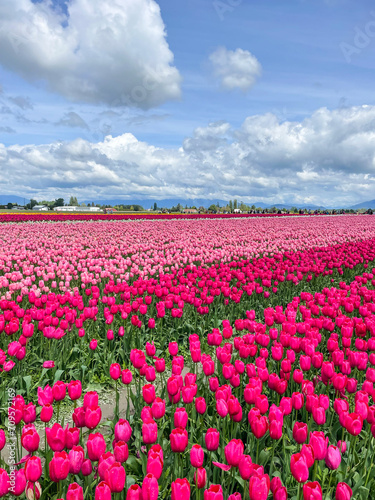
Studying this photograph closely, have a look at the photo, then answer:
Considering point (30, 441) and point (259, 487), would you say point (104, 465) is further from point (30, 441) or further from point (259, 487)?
point (259, 487)

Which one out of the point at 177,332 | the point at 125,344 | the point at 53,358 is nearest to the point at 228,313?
the point at 177,332

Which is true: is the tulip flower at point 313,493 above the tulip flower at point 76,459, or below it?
above

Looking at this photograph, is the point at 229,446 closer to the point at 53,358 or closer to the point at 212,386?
the point at 212,386

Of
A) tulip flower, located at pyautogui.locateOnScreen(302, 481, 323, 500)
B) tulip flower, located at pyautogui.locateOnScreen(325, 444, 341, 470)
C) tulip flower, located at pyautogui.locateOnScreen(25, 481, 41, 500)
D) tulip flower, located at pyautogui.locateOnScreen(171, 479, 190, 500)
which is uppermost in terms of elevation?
tulip flower, located at pyautogui.locateOnScreen(171, 479, 190, 500)

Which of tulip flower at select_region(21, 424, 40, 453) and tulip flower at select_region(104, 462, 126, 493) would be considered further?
tulip flower at select_region(21, 424, 40, 453)

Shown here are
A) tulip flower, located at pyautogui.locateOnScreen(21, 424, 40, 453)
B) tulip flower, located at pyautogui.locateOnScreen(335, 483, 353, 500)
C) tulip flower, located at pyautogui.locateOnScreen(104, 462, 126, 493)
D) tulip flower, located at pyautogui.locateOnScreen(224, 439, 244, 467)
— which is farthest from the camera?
tulip flower, located at pyautogui.locateOnScreen(21, 424, 40, 453)

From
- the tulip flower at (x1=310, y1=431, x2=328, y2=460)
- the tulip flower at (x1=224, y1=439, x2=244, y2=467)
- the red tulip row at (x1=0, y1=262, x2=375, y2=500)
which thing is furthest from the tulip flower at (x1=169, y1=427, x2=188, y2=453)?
the tulip flower at (x1=310, y1=431, x2=328, y2=460)

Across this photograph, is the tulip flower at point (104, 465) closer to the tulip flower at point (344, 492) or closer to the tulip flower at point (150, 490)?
the tulip flower at point (150, 490)

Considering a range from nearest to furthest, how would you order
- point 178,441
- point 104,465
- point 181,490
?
point 181,490
point 104,465
point 178,441

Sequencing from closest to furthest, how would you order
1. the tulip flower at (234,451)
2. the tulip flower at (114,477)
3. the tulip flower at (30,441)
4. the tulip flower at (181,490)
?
1. the tulip flower at (181,490)
2. the tulip flower at (114,477)
3. the tulip flower at (234,451)
4. the tulip flower at (30,441)

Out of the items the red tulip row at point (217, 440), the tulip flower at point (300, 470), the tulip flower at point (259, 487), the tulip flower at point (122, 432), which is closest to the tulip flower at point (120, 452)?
the red tulip row at point (217, 440)

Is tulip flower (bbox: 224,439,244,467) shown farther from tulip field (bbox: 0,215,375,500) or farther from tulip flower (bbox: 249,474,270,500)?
tulip flower (bbox: 249,474,270,500)

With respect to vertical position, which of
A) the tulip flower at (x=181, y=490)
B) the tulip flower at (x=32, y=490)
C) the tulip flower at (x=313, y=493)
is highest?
the tulip flower at (x=181, y=490)

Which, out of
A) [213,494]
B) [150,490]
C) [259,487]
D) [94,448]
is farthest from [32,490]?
[259,487]
